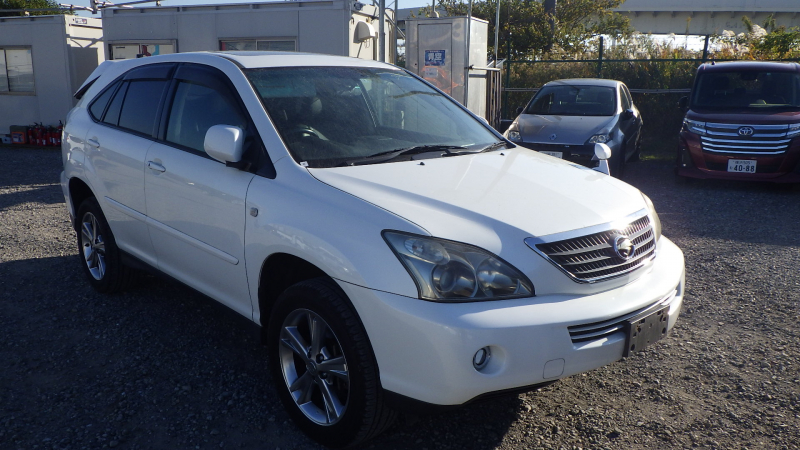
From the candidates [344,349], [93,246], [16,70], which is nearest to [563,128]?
[93,246]

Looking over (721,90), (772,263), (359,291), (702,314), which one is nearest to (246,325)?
(359,291)

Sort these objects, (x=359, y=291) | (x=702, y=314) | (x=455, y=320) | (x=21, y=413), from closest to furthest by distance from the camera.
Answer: (x=455, y=320), (x=359, y=291), (x=21, y=413), (x=702, y=314)

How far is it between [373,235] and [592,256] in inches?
36.3

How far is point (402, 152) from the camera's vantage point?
3.44 metres

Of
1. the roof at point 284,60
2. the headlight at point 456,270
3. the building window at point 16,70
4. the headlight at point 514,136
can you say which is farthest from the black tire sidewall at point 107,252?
the building window at point 16,70

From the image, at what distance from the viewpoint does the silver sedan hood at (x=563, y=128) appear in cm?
959

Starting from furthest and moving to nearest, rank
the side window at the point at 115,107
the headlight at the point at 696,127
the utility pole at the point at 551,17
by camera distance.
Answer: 1. the utility pole at the point at 551,17
2. the headlight at the point at 696,127
3. the side window at the point at 115,107

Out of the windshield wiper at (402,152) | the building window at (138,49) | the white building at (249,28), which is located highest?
the white building at (249,28)

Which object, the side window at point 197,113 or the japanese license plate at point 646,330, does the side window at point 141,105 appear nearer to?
the side window at point 197,113

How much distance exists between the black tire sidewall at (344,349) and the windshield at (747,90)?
924 centimetres

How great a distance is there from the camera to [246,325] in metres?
3.35

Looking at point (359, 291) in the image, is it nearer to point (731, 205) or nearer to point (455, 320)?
point (455, 320)

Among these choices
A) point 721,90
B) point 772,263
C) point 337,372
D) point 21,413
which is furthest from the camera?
point 721,90

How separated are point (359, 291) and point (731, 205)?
7402mm
